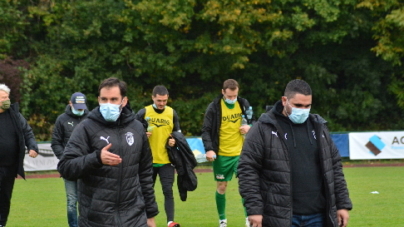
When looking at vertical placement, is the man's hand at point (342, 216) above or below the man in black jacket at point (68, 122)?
below

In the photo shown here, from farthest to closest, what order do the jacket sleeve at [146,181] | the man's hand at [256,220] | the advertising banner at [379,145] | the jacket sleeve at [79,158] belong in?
the advertising banner at [379,145] → the jacket sleeve at [146,181] → the man's hand at [256,220] → the jacket sleeve at [79,158]

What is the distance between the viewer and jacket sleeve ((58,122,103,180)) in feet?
19.4

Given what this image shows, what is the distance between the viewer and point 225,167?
38.7 feet

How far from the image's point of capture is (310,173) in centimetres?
623

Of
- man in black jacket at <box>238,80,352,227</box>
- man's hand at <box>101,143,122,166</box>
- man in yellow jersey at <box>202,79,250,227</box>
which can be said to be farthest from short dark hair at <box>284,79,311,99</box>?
man in yellow jersey at <box>202,79,250,227</box>

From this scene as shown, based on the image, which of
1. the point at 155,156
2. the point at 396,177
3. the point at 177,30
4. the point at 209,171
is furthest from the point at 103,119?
the point at 177,30

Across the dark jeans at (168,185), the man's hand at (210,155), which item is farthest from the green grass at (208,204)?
the man's hand at (210,155)

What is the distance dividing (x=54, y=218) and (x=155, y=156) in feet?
8.85

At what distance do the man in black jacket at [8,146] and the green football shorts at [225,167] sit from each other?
3187 millimetres

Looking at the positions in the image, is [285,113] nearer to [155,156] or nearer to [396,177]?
[155,156]

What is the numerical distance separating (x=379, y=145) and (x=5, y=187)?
1849 cm

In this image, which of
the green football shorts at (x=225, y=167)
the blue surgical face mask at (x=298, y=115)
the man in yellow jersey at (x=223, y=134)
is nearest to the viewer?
the blue surgical face mask at (x=298, y=115)

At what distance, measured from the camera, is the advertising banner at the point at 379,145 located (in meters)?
26.2

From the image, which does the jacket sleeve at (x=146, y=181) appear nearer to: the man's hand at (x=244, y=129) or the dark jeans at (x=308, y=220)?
the dark jeans at (x=308, y=220)
